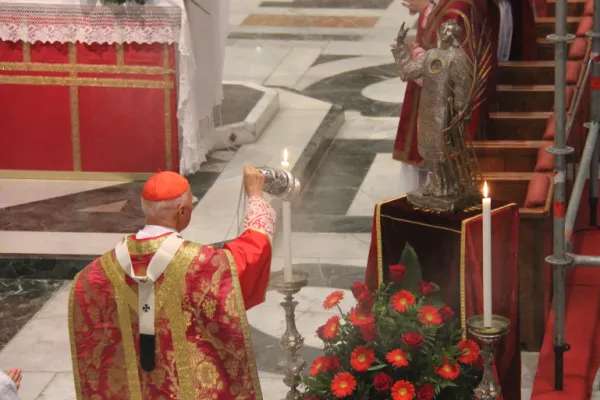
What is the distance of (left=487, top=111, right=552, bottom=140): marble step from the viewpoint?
24.8 ft

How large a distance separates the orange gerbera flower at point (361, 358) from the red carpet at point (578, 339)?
1073 millimetres

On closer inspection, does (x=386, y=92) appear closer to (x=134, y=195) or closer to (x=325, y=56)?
(x=325, y=56)

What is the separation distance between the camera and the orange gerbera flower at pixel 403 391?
14.2 feet

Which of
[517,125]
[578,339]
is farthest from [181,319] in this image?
[517,125]

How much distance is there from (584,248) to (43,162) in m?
4.10

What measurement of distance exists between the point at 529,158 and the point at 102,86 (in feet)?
11.0

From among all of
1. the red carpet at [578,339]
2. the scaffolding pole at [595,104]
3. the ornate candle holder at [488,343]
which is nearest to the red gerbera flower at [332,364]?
the ornate candle holder at [488,343]

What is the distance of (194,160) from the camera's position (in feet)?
30.6

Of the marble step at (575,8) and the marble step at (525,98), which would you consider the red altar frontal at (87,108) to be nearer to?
the marble step at (525,98)

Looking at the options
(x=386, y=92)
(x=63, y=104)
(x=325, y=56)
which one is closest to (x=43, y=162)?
(x=63, y=104)

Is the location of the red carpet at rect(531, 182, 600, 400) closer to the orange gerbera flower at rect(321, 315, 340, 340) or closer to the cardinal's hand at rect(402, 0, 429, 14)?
the orange gerbera flower at rect(321, 315, 340, 340)

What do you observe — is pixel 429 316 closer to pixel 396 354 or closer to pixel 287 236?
pixel 396 354

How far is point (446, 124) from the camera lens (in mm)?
5016

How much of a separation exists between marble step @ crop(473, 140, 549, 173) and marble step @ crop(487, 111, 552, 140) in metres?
0.58
